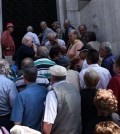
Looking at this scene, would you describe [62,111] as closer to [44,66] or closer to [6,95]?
[6,95]

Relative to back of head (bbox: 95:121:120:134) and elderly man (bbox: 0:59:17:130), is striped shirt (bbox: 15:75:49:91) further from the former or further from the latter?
back of head (bbox: 95:121:120:134)

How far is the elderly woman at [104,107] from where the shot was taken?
229 inches

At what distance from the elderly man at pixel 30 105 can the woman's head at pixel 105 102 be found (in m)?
0.95

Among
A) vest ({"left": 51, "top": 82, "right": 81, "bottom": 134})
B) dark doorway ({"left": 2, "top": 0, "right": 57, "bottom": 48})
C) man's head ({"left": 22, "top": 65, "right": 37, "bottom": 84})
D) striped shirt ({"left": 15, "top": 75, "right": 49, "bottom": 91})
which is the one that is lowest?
vest ({"left": 51, "top": 82, "right": 81, "bottom": 134})

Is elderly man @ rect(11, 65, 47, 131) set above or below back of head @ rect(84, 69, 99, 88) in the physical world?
below

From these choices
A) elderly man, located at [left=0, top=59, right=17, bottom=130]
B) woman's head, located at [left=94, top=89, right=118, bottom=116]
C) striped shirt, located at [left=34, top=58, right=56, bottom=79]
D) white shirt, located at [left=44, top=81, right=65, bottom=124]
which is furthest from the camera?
striped shirt, located at [left=34, top=58, right=56, bottom=79]

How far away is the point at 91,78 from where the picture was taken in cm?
658

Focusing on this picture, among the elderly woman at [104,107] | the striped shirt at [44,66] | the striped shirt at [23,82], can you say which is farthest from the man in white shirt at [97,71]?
the elderly woman at [104,107]

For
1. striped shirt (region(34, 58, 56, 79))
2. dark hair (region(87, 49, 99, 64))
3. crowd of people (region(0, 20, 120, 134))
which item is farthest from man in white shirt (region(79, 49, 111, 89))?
striped shirt (region(34, 58, 56, 79))

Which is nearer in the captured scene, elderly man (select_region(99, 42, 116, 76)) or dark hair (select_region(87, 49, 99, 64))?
dark hair (select_region(87, 49, 99, 64))

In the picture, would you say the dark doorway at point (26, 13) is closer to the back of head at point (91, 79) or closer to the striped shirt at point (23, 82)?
the striped shirt at point (23, 82)

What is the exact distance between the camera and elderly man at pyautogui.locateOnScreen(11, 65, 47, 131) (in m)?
6.30

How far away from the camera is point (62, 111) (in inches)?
245

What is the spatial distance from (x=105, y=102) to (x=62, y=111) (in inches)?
26.8
